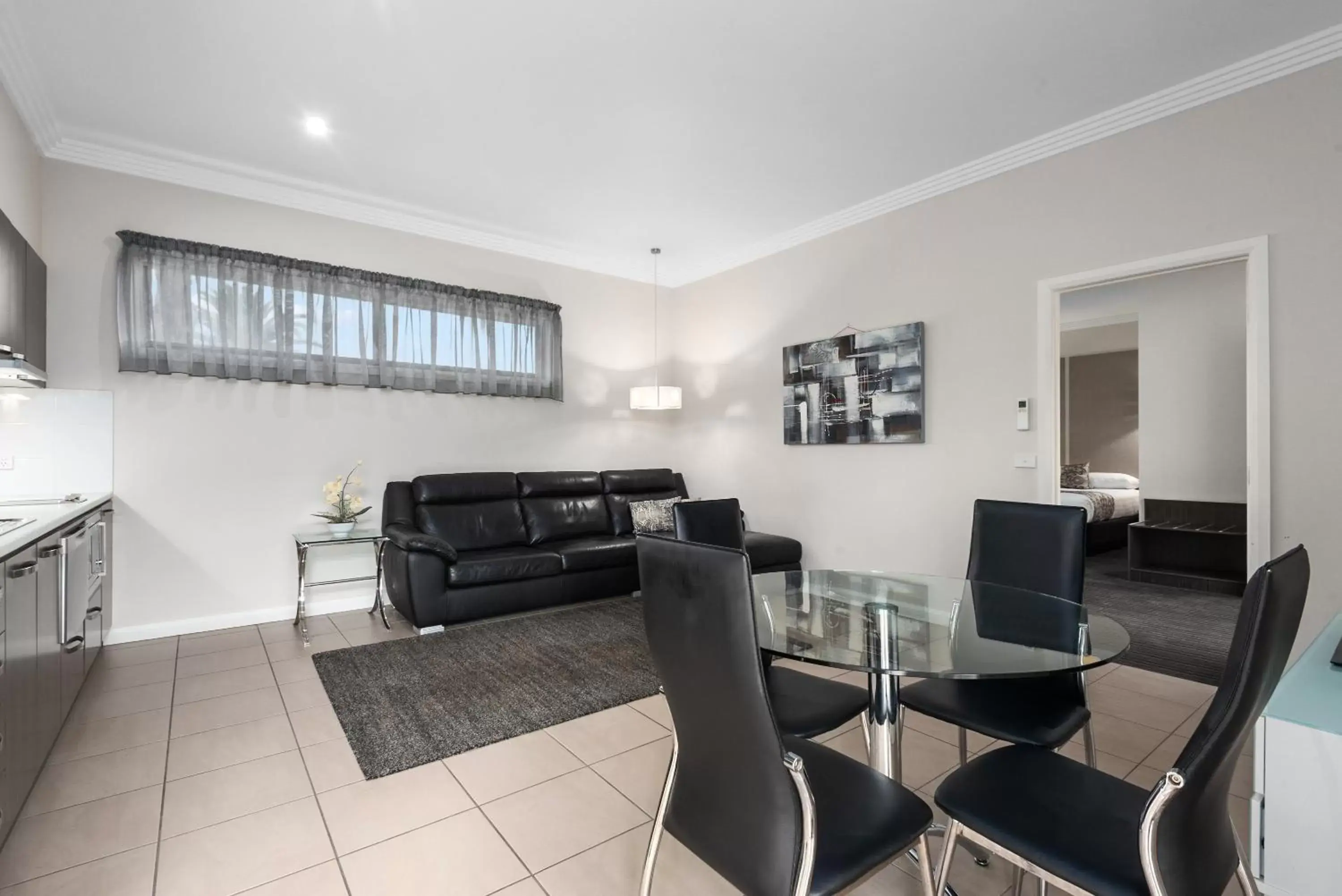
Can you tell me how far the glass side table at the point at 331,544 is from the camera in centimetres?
390

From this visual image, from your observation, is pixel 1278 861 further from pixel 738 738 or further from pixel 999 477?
pixel 999 477

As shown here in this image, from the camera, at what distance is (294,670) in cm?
329

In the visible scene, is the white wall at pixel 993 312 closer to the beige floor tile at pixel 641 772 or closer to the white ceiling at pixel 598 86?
the white ceiling at pixel 598 86

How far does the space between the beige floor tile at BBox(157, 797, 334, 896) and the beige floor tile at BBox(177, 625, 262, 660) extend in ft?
6.58

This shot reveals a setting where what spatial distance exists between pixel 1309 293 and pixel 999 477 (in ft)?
5.09

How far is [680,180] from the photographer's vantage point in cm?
409

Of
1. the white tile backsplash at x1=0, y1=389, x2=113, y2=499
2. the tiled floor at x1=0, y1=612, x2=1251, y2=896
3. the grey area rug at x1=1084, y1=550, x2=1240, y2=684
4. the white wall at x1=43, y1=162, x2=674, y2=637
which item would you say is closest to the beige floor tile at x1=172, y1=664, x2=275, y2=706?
the tiled floor at x1=0, y1=612, x2=1251, y2=896

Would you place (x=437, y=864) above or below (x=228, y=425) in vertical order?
below

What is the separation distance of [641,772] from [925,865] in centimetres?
124

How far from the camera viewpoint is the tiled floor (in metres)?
1.72

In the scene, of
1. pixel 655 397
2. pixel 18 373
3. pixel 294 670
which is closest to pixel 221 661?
pixel 294 670

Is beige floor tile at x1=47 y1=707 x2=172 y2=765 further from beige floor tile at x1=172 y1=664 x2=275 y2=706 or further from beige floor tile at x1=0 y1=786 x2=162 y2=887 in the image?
beige floor tile at x1=0 y1=786 x2=162 y2=887

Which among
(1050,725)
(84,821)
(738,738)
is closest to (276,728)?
(84,821)

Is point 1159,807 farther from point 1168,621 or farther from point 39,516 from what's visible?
point 1168,621
